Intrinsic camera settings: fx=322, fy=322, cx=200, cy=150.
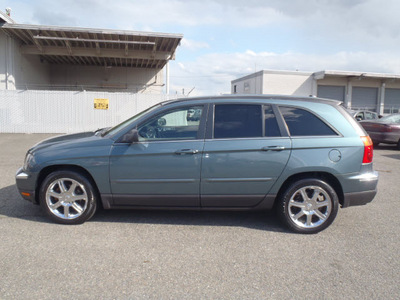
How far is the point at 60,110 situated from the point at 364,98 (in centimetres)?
2473

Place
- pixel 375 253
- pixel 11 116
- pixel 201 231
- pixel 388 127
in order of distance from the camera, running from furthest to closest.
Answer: pixel 11 116 → pixel 388 127 → pixel 201 231 → pixel 375 253

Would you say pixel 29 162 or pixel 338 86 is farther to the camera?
pixel 338 86

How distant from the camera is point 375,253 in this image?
3523 millimetres

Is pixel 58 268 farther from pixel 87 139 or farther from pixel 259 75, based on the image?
pixel 259 75

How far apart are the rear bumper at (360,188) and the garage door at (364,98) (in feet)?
87.0

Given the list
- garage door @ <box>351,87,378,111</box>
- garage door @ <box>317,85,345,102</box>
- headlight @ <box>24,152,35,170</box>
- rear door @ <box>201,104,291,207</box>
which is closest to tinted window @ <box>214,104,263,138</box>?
rear door @ <box>201,104,291,207</box>

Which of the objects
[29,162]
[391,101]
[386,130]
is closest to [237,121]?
[29,162]

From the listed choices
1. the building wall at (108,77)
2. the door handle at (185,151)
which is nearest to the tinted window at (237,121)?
the door handle at (185,151)

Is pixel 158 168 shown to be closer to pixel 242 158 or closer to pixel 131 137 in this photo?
pixel 131 137

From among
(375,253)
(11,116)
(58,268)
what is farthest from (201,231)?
(11,116)

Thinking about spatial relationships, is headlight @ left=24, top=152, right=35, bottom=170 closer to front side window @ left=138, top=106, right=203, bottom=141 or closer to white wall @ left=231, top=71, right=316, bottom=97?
front side window @ left=138, top=106, right=203, bottom=141

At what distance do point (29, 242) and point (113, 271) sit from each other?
1.24 metres

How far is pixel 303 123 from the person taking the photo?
13.4ft

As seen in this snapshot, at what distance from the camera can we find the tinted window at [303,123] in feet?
13.3
